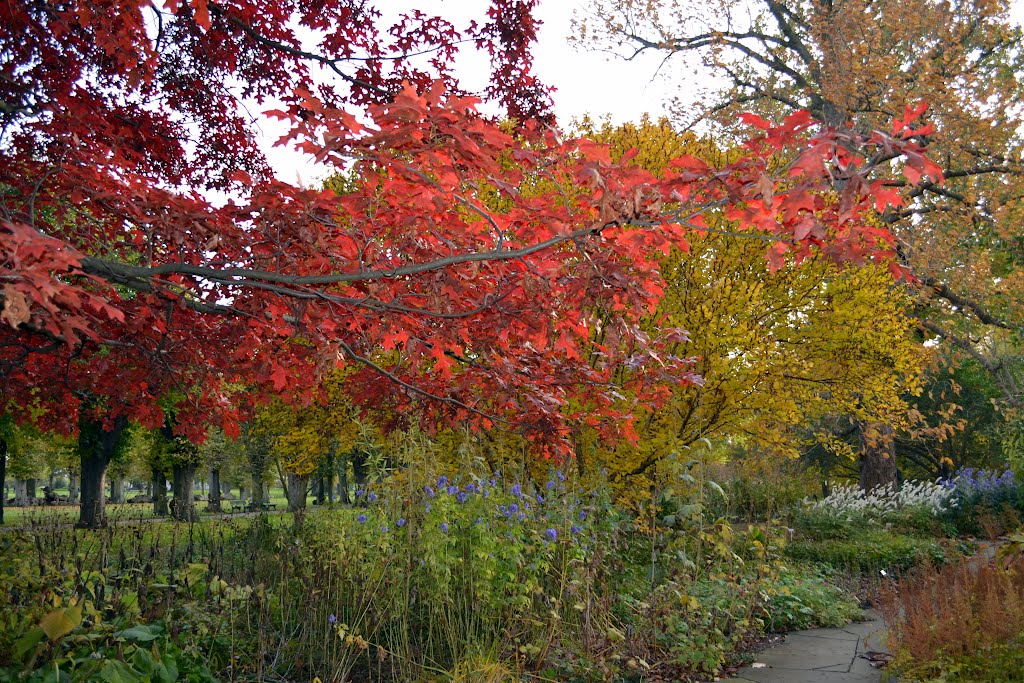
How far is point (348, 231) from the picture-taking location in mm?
3537

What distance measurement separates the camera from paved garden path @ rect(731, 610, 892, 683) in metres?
4.75

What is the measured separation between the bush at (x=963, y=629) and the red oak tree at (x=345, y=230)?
6.69 ft

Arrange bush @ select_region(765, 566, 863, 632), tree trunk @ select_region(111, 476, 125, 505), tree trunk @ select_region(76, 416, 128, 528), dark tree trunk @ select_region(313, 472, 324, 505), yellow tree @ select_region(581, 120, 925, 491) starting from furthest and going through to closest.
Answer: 1. tree trunk @ select_region(111, 476, 125, 505)
2. tree trunk @ select_region(76, 416, 128, 528)
3. dark tree trunk @ select_region(313, 472, 324, 505)
4. yellow tree @ select_region(581, 120, 925, 491)
5. bush @ select_region(765, 566, 863, 632)

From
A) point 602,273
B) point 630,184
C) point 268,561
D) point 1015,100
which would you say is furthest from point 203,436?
point 1015,100

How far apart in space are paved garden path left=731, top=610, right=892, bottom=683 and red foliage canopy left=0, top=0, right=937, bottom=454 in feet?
6.20

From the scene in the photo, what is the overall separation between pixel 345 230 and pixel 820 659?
14.0ft

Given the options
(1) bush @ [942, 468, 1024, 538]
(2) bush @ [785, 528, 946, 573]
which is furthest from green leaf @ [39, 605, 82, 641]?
(1) bush @ [942, 468, 1024, 538]

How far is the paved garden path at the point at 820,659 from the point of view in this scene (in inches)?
187

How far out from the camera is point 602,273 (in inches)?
133

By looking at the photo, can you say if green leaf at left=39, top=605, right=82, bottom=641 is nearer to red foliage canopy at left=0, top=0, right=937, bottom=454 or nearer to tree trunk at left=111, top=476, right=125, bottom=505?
red foliage canopy at left=0, top=0, right=937, bottom=454

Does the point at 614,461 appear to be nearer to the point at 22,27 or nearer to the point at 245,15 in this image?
the point at 245,15

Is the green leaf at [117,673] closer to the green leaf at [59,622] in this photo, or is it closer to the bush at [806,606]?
the green leaf at [59,622]

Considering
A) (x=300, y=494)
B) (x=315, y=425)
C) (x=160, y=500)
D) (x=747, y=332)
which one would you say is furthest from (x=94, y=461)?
(x=747, y=332)

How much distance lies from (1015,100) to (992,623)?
45.7 feet
